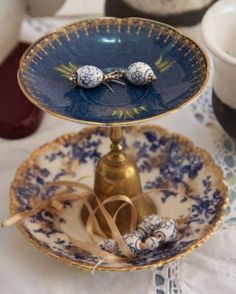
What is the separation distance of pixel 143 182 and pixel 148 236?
10cm

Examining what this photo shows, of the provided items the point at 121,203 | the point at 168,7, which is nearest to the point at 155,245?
the point at 121,203

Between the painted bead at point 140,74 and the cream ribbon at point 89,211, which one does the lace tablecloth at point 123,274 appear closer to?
the cream ribbon at point 89,211

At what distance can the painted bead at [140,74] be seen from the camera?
44cm

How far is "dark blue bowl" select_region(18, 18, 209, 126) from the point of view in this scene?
42 centimetres

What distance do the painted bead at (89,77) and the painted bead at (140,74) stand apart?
0.02 metres

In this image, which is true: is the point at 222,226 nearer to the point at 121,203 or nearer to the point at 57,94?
the point at 121,203

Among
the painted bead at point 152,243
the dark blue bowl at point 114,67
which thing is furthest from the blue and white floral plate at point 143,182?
the dark blue bowl at point 114,67

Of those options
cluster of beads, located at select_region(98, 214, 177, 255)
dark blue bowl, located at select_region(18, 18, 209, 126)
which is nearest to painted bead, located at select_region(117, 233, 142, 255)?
cluster of beads, located at select_region(98, 214, 177, 255)

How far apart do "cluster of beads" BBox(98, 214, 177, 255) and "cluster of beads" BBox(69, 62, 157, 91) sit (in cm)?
12

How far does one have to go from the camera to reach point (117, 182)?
506mm

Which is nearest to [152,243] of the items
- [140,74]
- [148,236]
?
[148,236]

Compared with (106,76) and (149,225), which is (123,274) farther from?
(106,76)

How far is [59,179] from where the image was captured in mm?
566

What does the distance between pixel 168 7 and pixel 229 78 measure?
120 millimetres
